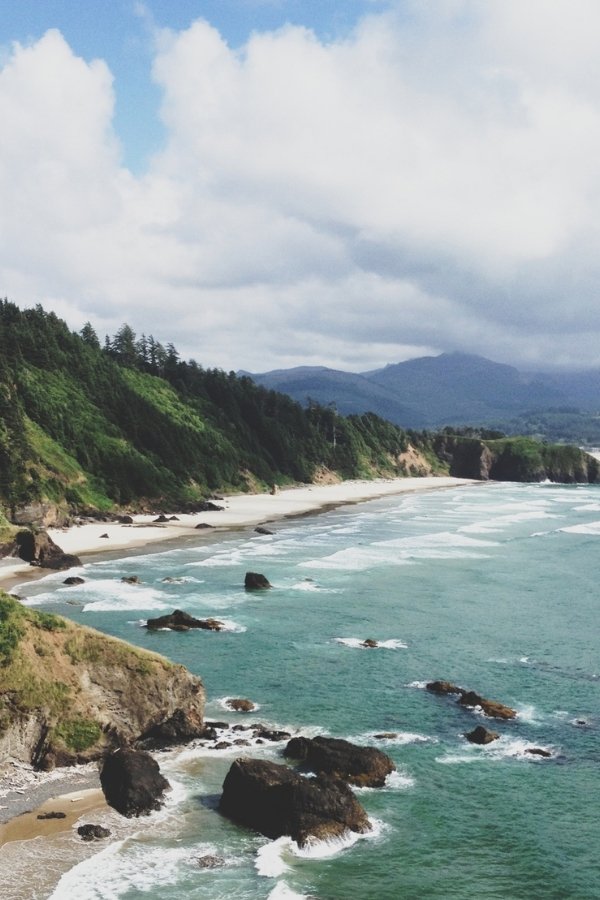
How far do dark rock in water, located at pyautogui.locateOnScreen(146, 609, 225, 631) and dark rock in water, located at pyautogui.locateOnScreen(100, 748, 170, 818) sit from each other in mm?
21801

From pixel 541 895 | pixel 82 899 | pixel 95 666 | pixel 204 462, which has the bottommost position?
pixel 541 895

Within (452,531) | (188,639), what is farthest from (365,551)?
(188,639)

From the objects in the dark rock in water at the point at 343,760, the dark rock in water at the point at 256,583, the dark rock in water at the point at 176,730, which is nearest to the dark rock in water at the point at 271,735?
the dark rock in water at the point at 343,760

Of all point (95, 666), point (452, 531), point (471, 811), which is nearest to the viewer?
point (471, 811)

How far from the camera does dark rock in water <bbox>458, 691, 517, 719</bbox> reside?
3656cm

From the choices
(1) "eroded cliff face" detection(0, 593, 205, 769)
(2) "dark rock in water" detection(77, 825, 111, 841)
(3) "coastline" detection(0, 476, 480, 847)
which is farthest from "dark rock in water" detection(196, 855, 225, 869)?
(1) "eroded cliff face" detection(0, 593, 205, 769)

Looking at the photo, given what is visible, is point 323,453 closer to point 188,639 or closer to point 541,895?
point 188,639

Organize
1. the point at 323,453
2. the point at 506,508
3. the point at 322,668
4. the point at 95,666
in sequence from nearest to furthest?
1. the point at 95,666
2. the point at 322,668
3. the point at 506,508
4. the point at 323,453

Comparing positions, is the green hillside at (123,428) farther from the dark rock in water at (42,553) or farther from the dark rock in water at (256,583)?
the dark rock in water at (256,583)

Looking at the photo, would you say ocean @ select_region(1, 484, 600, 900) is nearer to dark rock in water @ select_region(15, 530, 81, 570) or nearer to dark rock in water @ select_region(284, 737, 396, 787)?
dark rock in water @ select_region(284, 737, 396, 787)

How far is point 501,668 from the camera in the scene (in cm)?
4441

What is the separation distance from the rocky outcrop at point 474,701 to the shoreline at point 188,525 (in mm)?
35721

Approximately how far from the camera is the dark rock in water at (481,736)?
33.6m

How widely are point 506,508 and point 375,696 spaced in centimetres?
11355
